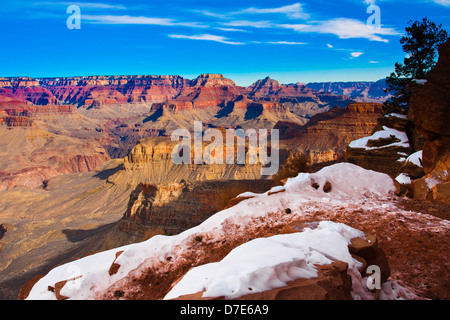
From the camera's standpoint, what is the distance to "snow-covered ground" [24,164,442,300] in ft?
14.5

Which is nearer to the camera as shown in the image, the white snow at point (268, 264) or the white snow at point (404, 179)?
the white snow at point (268, 264)

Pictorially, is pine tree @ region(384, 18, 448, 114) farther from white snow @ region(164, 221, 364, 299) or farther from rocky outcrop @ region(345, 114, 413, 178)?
white snow @ region(164, 221, 364, 299)

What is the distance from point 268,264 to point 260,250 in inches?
31.3

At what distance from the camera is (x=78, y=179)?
91.6 metres

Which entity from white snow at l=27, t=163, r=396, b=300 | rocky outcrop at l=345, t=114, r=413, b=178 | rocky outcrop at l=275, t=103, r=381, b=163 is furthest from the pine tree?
rocky outcrop at l=275, t=103, r=381, b=163

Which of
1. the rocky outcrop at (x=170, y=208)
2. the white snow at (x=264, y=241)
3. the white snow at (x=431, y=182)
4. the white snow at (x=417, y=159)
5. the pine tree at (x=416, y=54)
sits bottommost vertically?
the rocky outcrop at (x=170, y=208)

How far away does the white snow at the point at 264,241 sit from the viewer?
5.17 m

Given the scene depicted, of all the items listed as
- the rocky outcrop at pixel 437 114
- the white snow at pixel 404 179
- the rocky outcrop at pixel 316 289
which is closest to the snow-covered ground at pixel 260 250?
the rocky outcrop at pixel 316 289

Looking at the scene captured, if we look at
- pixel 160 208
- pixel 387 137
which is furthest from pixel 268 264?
pixel 160 208

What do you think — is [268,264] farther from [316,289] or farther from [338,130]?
[338,130]

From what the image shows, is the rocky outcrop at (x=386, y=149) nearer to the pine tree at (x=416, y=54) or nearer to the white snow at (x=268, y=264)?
the pine tree at (x=416, y=54)

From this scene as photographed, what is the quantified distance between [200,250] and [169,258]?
915 mm
